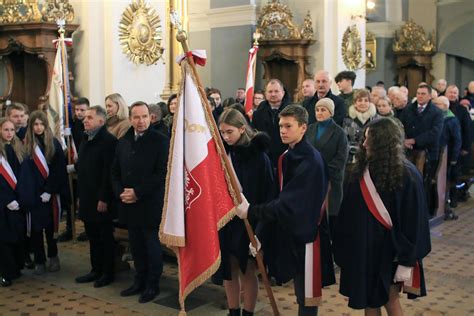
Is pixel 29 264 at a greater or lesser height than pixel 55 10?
lesser

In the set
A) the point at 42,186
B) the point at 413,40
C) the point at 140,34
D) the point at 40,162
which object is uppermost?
the point at 413,40

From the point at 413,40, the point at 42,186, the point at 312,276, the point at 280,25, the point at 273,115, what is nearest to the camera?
the point at 312,276

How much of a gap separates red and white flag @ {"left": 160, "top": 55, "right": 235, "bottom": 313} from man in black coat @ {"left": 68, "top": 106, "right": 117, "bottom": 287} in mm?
1679

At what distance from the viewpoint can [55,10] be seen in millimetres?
8656

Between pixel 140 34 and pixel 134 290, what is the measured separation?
535 centimetres

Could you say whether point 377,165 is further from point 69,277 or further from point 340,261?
point 69,277

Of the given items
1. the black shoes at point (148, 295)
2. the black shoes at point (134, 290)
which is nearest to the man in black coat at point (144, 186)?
the black shoes at point (148, 295)

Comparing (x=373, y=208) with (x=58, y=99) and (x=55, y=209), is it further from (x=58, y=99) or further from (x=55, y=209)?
(x=58, y=99)

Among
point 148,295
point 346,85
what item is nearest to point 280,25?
point 346,85

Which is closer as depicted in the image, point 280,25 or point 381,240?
point 381,240

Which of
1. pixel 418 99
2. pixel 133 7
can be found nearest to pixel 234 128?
pixel 418 99

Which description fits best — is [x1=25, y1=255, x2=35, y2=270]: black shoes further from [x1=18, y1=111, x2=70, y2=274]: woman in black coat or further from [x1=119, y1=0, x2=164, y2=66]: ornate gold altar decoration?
[x1=119, y1=0, x2=164, y2=66]: ornate gold altar decoration

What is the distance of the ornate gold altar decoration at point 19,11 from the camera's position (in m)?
8.54

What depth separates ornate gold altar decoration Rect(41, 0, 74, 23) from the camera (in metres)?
8.59
